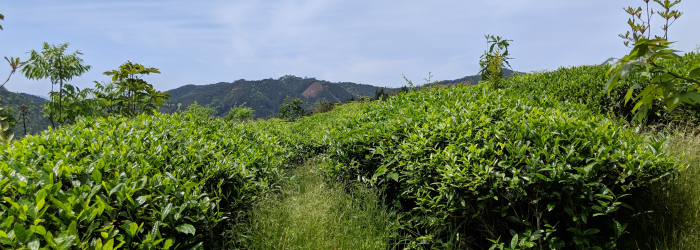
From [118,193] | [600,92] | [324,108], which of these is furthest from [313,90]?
[118,193]

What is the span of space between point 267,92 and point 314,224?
151 metres

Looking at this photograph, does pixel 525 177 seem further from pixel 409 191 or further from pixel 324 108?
pixel 324 108

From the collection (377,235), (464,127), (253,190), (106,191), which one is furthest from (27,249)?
(464,127)

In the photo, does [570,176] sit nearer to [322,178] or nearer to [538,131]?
[538,131]

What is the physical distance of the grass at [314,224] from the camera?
2572mm

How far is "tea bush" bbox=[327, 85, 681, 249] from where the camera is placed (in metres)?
2.42

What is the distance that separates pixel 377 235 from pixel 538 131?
174 centimetres

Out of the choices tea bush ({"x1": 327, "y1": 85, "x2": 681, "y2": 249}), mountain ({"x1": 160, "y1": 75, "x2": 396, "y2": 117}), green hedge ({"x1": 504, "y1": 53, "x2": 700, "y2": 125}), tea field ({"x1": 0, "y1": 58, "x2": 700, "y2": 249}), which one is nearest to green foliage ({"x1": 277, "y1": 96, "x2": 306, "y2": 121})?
green hedge ({"x1": 504, "y1": 53, "x2": 700, "y2": 125})

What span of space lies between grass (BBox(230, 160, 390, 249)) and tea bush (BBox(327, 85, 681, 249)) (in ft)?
1.05

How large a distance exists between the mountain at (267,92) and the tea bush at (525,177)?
127050mm

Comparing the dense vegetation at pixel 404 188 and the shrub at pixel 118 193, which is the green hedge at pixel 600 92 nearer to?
the dense vegetation at pixel 404 188

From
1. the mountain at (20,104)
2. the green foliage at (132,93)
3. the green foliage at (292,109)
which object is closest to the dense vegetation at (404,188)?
the green foliage at (132,93)

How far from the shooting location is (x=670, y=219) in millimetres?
2863

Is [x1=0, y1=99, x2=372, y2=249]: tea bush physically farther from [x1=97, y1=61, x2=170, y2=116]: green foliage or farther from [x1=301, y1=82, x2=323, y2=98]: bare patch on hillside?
[x1=301, y1=82, x2=323, y2=98]: bare patch on hillside
